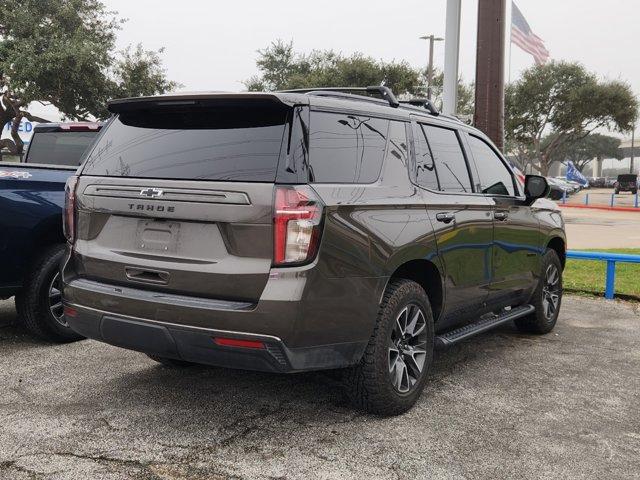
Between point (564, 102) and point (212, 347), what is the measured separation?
43.8 meters

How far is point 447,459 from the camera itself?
323 centimetres

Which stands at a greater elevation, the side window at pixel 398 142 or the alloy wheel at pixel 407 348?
the side window at pixel 398 142

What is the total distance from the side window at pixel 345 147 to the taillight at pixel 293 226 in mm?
Result: 175

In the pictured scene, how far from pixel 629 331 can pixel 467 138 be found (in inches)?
108

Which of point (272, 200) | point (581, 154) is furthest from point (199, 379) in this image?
point (581, 154)

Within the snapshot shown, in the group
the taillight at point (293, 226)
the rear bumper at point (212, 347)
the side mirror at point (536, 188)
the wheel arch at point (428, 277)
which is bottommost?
the rear bumper at point (212, 347)

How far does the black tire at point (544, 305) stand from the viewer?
19.0ft

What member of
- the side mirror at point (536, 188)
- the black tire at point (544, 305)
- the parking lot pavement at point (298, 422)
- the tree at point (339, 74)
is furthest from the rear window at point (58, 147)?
the tree at point (339, 74)

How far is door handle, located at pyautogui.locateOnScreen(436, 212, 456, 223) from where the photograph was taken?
4.08 meters

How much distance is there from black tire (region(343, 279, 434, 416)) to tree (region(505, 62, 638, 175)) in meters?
Result: 39.8

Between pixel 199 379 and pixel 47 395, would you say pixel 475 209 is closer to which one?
pixel 199 379

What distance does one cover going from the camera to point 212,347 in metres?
3.14

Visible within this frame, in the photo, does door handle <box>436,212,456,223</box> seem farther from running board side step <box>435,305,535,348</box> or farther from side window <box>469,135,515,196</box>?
running board side step <box>435,305,535,348</box>

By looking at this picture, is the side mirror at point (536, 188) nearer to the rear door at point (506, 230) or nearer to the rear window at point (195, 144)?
the rear door at point (506, 230)
